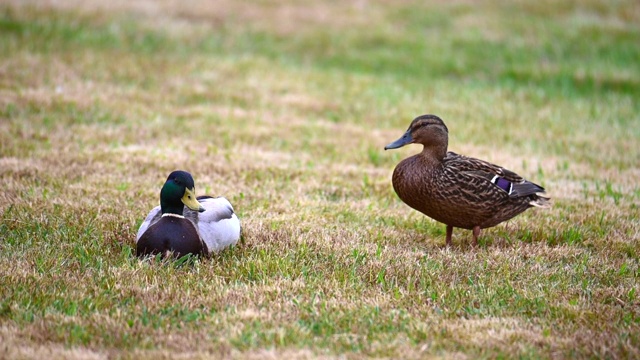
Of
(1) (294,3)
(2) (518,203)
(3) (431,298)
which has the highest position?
(1) (294,3)

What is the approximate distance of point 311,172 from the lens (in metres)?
8.06

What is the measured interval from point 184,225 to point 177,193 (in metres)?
0.22

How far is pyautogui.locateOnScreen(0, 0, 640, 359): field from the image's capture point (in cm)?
433

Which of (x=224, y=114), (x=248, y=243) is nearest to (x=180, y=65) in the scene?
(x=224, y=114)

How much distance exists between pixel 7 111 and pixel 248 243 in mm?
4902

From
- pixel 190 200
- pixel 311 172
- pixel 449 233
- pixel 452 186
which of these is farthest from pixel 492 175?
pixel 311 172

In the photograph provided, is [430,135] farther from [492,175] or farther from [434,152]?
[492,175]

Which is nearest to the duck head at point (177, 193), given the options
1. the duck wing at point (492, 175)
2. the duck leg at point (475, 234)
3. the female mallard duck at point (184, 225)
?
the female mallard duck at point (184, 225)

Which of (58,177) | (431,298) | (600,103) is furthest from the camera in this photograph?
(600,103)

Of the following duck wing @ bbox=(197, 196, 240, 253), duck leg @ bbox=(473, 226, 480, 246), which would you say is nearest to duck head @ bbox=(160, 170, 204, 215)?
duck wing @ bbox=(197, 196, 240, 253)

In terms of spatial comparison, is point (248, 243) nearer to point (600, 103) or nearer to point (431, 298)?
point (431, 298)

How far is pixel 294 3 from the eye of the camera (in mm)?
17578

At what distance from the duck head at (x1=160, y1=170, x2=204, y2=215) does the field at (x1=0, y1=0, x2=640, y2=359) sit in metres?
0.39

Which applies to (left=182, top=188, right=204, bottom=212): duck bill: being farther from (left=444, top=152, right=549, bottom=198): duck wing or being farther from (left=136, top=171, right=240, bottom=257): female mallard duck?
(left=444, top=152, right=549, bottom=198): duck wing
